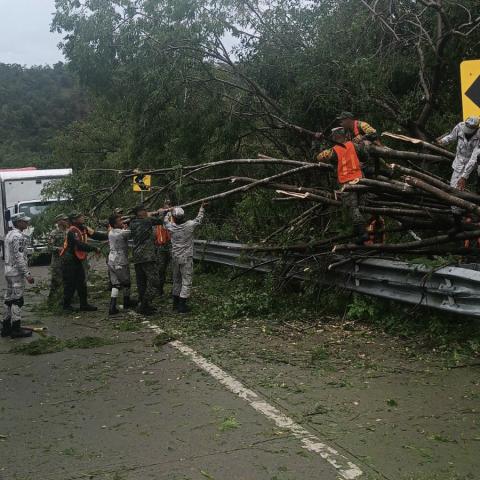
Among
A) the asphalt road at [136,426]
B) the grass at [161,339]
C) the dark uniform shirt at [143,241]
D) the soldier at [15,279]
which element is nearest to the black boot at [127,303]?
the dark uniform shirt at [143,241]

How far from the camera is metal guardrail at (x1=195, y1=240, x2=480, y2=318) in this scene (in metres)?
6.22

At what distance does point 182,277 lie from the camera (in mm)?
10000

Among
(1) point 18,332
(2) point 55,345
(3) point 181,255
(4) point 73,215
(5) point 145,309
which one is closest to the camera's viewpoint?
(2) point 55,345

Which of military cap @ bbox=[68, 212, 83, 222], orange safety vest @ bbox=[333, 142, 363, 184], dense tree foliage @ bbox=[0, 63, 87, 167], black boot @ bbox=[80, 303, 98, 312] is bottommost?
black boot @ bbox=[80, 303, 98, 312]

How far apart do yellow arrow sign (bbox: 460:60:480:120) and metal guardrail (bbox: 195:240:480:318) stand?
5.82 ft

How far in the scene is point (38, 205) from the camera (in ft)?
75.8

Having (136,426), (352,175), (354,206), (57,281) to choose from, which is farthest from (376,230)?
(57,281)

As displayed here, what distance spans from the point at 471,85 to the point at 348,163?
1807 mm

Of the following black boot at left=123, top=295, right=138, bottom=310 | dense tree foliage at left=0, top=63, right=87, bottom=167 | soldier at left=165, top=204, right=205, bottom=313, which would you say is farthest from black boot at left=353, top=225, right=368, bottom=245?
dense tree foliage at left=0, top=63, right=87, bottom=167

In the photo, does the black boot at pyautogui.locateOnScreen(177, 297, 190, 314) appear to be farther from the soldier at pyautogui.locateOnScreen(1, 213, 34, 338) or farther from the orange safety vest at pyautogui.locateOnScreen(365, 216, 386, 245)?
Answer: the orange safety vest at pyautogui.locateOnScreen(365, 216, 386, 245)

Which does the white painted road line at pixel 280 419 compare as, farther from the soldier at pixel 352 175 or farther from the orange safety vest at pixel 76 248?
the orange safety vest at pixel 76 248

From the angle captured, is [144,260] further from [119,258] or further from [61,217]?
[61,217]

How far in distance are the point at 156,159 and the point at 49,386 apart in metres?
9.61

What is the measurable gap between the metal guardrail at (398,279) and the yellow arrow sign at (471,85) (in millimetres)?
1774
